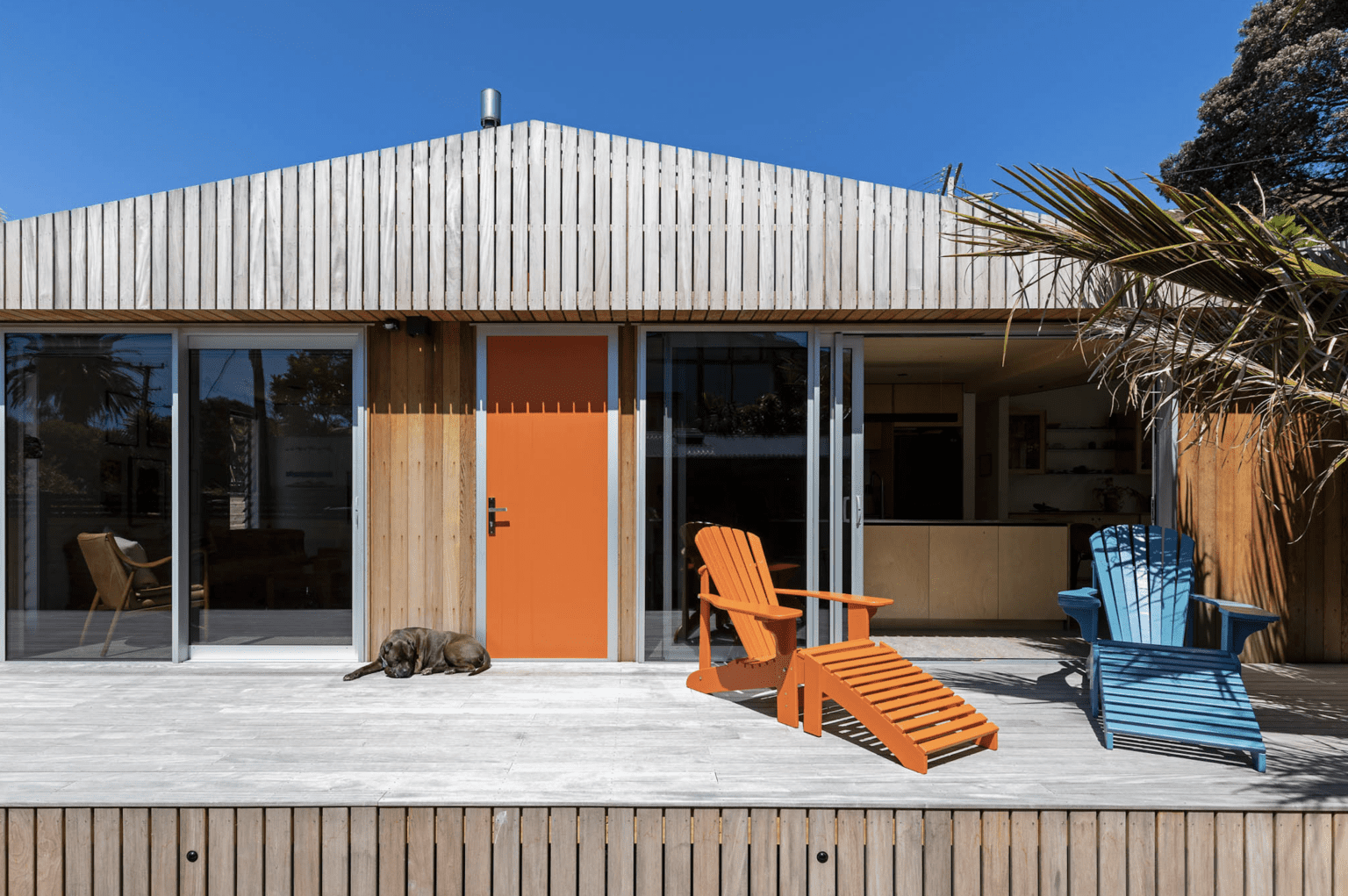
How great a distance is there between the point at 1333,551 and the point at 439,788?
A: 217 inches

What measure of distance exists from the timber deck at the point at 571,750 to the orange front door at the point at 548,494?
1.35 feet

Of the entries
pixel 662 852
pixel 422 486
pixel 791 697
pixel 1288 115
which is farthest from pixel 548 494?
pixel 1288 115

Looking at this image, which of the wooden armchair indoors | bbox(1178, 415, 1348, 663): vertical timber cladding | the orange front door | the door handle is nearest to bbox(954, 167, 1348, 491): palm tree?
bbox(1178, 415, 1348, 663): vertical timber cladding

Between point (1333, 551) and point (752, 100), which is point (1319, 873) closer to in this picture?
point (1333, 551)

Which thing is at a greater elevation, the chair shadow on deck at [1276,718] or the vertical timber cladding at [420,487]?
the vertical timber cladding at [420,487]

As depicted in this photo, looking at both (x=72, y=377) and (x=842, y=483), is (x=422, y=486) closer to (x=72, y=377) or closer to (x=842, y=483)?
(x=72, y=377)

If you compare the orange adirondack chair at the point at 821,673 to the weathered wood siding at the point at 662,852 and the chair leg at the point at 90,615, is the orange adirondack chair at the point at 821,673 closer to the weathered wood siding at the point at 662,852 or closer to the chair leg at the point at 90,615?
the weathered wood siding at the point at 662,852

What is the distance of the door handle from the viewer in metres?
4.66

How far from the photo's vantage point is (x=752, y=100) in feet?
55.9

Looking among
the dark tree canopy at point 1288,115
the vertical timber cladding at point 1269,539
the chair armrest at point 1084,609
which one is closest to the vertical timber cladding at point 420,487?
the chair armrest at point 1084,609

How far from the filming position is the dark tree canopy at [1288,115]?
1209cm

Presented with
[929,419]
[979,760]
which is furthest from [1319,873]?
[929,419]

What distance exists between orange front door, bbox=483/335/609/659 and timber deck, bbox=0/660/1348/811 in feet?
1.35

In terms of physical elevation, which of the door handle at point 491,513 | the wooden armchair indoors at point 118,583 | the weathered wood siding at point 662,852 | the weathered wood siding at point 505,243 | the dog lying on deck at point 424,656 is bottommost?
the weathered wood siding at point 662,852
